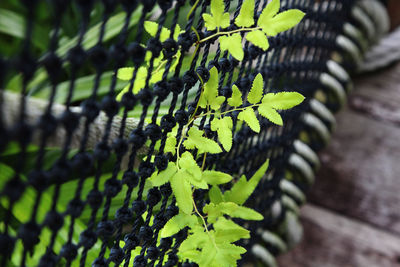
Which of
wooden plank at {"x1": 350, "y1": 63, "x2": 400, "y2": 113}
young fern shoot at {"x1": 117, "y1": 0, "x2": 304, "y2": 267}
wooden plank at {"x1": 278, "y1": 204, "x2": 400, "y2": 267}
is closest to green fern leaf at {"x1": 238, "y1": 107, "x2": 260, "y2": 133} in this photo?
young fern shoot at {"x1": 117, "y1": 0, "x2": 304, "y2": 267}

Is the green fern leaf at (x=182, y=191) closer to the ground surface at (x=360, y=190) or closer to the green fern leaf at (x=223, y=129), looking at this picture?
the green fern leaf at (x=223, y=129)

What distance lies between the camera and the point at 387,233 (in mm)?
1755

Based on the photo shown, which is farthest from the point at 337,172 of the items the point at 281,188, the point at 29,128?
the point at 29,128

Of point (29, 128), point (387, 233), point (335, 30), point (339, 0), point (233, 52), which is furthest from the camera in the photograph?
point (387, 233)

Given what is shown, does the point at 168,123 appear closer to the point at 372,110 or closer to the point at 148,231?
the point at 148,231

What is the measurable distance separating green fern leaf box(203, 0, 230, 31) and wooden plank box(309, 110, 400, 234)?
58.5 inches

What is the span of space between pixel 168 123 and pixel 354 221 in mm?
1503

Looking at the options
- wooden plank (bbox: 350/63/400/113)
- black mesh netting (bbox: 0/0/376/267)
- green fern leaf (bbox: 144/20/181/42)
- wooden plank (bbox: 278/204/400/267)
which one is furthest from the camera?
wooden plank (bbox: 350/63/400/113)

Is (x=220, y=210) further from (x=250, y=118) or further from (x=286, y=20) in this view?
(x=286, y=20)

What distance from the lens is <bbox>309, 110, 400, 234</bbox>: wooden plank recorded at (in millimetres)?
1796

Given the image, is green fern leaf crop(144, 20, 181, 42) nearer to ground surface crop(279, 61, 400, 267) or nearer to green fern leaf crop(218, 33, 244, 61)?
green fern leaf crop(218, 33, 244, 61)

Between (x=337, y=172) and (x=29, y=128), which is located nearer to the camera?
(x=29, y=128)

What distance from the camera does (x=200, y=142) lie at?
0.51 m

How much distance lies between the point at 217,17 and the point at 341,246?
4.88 ft
